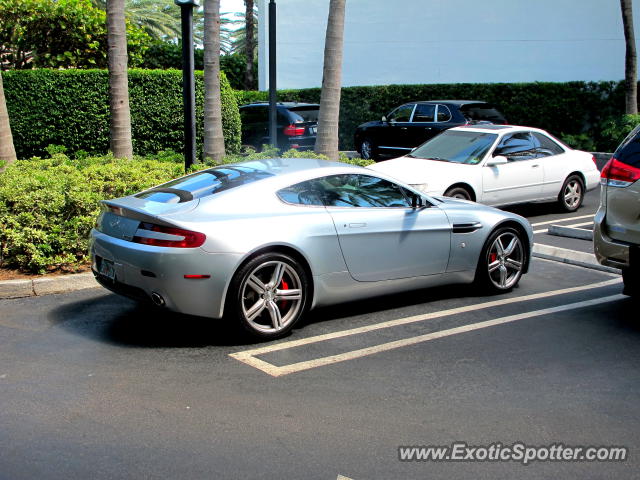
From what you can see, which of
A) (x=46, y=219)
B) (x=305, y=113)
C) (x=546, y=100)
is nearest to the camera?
(x=46, y=219)

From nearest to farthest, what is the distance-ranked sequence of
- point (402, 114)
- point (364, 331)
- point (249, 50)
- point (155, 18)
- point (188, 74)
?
point (364, 331) < point (188, 74) < point (402, 114) < point (249, 50) < point (155, 18)

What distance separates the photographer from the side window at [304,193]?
624cm

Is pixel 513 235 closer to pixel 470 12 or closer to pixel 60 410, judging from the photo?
pixel 60 410

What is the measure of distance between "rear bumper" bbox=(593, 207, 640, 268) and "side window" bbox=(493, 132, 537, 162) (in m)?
5.17

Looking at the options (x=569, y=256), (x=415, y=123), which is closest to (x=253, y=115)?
(x=415, y=123)

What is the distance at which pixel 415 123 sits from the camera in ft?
59.9

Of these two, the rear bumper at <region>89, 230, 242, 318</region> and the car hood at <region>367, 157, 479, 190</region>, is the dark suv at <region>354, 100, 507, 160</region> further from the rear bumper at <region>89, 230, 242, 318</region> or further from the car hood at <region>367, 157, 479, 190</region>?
the rear bumper at <region>89, 230, 242, 318</region>

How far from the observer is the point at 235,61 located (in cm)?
3656

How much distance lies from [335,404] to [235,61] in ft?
110

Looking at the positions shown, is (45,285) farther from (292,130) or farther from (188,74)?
(292,130)

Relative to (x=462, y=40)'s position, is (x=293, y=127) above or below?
below

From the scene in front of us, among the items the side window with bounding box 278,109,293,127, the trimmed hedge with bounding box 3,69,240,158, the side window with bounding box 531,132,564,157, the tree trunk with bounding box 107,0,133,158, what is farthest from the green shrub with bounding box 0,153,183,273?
the side window with bounding box 278,109,293,127

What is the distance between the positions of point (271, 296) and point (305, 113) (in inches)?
512

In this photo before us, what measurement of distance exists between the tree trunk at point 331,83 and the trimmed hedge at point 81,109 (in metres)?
3.93
